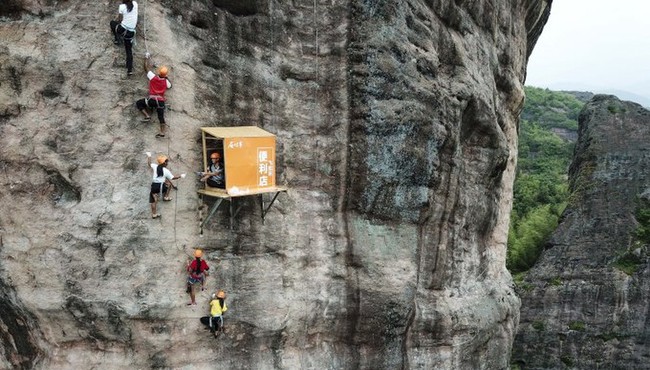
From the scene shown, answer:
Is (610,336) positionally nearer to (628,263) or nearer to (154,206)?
(628,263)

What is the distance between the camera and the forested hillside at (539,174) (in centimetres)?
2884

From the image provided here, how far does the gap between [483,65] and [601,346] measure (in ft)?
46.4

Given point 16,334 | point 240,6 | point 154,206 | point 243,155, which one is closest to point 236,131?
point 243,155

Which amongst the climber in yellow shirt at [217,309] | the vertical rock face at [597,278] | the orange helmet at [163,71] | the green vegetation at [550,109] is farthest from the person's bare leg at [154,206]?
the green vegetation at [550,109]

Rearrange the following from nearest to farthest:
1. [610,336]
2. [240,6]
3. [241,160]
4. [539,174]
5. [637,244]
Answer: [241,160] → [240,6] → [610,336] → [637,244] → [539,174]

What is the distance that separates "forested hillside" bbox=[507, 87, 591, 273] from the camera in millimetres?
28844

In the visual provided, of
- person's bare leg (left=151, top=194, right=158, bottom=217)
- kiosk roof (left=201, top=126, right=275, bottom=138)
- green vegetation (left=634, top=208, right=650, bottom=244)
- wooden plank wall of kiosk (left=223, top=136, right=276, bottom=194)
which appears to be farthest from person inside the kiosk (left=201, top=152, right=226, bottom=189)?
green vegetation (left=634, top=208, right=650, bottom=244)

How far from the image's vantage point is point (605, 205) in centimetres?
2569

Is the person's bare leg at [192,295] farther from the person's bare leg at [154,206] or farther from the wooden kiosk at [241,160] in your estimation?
the person's bare leg at [154,206]

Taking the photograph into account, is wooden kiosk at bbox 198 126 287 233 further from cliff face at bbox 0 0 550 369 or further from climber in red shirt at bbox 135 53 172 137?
climber in red shirt at bbox 135 53 172 137

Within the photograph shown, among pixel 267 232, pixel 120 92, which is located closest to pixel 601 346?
pixel 267 232

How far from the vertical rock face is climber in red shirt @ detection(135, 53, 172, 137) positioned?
65.2ft

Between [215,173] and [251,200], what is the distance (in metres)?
1.09

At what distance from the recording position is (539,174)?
1923 inches
